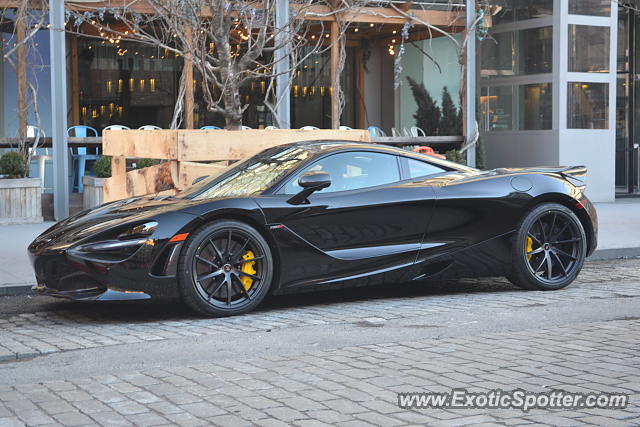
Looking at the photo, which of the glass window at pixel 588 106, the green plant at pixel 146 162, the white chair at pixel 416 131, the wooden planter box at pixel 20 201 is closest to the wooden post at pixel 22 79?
the wooden planter box at pixel 20 201

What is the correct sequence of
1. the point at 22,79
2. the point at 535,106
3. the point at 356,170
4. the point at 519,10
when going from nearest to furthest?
the point at 356,170 < the point at 22,79 < the point at 535,106 < the point at 519,10

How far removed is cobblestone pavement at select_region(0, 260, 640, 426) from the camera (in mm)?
4359

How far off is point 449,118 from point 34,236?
9038 millimetres

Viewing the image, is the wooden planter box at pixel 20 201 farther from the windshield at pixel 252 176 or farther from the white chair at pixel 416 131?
the white chair at pixel 416 131

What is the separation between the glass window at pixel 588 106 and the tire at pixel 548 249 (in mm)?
9794

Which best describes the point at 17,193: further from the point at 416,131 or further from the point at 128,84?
the point at 416,131

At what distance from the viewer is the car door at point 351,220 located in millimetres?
7102

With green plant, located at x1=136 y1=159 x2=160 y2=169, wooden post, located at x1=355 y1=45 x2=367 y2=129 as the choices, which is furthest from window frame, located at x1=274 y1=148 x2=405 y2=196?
wooden post, located at x1=355 y1=45 x2=367 y2=129

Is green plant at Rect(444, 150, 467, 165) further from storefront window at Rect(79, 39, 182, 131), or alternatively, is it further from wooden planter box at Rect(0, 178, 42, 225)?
wooden planter box at Rect(0, 178, 42, 225)

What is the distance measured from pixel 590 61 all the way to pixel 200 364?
548 inches

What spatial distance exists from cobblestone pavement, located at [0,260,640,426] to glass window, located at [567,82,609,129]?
10.6 meters

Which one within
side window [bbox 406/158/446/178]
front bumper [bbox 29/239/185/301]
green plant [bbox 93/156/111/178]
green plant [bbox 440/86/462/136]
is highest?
green plant [bbox 440/86/462/136]

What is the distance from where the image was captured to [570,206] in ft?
26.9

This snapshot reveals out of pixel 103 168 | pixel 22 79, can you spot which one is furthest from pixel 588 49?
pixel 22 79
